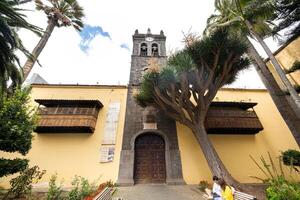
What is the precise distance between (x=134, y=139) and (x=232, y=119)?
614 cm

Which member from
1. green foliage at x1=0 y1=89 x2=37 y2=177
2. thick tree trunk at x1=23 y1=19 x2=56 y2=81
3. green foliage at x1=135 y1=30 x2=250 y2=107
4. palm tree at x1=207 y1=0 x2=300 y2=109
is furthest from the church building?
palm tree at x1=207 y1=0 x2=300 y2=109

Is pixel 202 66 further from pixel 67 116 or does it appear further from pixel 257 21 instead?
pixel 67 116

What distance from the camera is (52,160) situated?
36.0 ft

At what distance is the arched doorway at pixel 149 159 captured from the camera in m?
10.9

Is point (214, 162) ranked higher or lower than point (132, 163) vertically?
lower

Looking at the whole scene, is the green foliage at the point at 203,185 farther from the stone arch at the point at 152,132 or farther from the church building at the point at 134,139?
the stone arch at the point at 152,132

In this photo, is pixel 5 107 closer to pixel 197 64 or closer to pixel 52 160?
pixel 52 160

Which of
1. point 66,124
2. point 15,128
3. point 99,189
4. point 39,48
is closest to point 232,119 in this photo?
point 99,189

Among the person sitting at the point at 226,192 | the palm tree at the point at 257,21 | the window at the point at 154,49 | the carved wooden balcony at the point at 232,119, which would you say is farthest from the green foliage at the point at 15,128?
the window at the point at 154,49

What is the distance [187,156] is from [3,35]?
406 inches

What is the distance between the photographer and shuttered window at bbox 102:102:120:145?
11.8 m

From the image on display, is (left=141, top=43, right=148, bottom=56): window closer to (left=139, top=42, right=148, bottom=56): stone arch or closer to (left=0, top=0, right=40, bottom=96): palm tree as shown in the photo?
(left=139, top=42, right=148, bottom=56): stone arch

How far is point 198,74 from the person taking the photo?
973 centimetres

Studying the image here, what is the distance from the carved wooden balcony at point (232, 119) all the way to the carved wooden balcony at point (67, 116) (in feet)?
23.1
